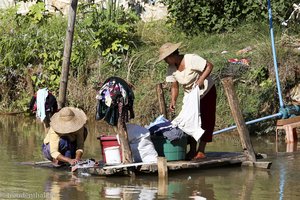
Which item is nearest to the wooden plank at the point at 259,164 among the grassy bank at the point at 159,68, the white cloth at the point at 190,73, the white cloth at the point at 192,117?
the white cloth at the point at 192,117

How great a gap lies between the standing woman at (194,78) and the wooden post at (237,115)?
0.25m

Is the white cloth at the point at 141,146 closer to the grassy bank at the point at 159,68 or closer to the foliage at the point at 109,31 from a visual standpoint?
the grassy bank at the point at 159,68

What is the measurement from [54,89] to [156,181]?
760 centimetres

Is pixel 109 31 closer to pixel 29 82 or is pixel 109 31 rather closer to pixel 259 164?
pixel 29 82

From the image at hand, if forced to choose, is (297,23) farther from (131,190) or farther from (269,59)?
(131,190)

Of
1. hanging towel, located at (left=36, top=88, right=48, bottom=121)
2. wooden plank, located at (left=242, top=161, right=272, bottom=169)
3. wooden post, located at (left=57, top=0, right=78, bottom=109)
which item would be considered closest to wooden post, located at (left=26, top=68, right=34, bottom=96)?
hanging towel, located at (left=36, top=88, right=48, bottom=121)

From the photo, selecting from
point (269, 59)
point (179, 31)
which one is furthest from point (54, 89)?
point (269, 59)

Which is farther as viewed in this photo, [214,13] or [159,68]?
[214,13]

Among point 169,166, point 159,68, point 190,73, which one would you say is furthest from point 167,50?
point 159,68

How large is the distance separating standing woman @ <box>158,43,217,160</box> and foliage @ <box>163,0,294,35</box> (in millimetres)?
6552

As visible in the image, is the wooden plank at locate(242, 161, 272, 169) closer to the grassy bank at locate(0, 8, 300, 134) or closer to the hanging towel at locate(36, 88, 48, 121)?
the hanging towel at locate(36, 88, 48, 121)

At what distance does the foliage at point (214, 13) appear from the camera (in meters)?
17.5

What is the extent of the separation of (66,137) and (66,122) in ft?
0.71

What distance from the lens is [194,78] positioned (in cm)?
1091
